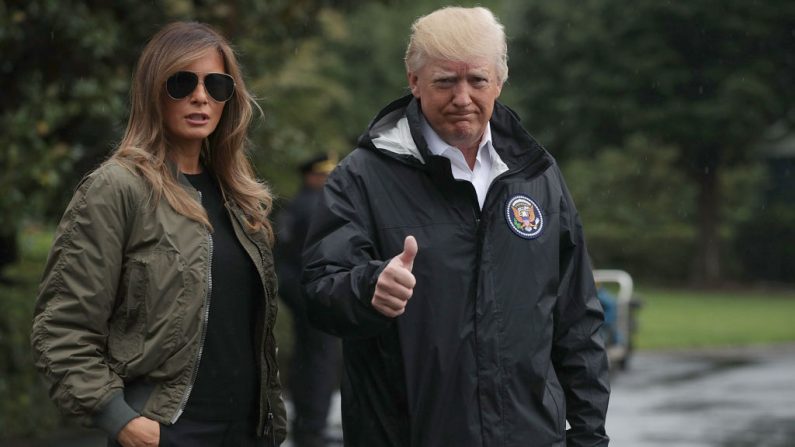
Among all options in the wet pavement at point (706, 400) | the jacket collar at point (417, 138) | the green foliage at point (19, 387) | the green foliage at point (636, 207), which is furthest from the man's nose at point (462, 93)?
the green foliage at point (636, 207)

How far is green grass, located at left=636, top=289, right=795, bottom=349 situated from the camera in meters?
19.0

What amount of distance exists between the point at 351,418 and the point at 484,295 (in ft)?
1.57

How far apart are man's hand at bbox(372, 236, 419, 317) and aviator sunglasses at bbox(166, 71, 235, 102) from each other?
2.38 feet

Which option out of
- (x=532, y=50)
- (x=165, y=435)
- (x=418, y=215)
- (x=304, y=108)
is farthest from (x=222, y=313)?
(x=532, y=50)

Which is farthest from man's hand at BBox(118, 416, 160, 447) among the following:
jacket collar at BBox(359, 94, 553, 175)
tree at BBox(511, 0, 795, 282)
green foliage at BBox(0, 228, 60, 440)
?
tree at BBox(511, 0, 795, 282)

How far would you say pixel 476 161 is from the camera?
3684 mm

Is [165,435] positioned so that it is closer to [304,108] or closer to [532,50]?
[304,108]

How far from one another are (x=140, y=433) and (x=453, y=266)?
88 centimetres

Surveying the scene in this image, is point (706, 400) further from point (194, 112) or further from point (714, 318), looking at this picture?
point (714, 318)

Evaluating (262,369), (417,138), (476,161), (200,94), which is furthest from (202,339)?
(476,161)

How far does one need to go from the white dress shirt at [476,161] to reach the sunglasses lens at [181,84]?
2.02 ft

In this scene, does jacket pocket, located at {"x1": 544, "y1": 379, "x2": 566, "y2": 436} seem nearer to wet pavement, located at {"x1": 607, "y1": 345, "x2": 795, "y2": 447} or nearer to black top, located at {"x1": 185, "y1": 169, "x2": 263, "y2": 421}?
black top, located at {"x1": 185, "y1": 169, "x2": 263, "y2": 421}

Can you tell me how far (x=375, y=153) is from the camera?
143 inches

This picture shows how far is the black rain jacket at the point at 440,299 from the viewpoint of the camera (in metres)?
3.43
